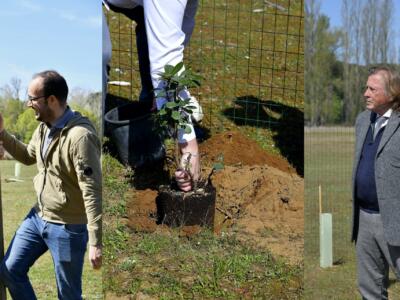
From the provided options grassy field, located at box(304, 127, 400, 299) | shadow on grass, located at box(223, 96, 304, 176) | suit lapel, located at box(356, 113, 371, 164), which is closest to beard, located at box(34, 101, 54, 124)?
shadow on grass, located at box(223, 96, 304, 176)

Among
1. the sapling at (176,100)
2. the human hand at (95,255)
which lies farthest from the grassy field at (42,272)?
the sapling at (176,100)

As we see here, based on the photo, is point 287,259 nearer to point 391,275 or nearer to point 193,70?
point 391,275

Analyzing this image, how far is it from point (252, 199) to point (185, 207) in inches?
14.7

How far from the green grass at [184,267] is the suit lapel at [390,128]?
0.98m

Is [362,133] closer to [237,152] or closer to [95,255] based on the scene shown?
[237,152]

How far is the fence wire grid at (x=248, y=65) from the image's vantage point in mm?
2682

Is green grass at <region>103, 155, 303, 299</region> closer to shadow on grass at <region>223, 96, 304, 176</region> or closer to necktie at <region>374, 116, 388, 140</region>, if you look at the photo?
shadow on grass at <region>223, 96, 304, 176</region>

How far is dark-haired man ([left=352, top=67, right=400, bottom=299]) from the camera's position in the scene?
205cm

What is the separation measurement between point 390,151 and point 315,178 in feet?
1.98

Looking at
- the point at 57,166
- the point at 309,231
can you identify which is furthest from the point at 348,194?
the point at 57,166

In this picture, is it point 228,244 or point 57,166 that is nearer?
point 57,166

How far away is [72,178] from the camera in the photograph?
6.79 ft

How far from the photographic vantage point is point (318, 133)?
2438mm

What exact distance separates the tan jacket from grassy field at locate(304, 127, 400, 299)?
3.42ft
